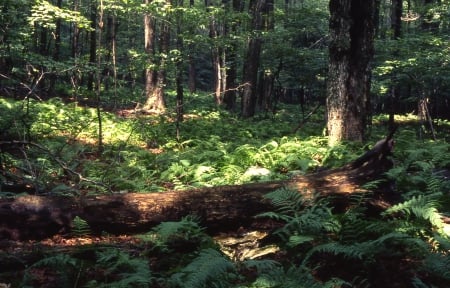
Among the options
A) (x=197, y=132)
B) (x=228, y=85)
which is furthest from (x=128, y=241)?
(x=228, y=85)

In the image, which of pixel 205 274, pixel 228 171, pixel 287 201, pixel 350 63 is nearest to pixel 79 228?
pixel 205 274

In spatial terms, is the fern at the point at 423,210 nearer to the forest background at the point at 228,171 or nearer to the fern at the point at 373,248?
the forest background at the point at 228,171

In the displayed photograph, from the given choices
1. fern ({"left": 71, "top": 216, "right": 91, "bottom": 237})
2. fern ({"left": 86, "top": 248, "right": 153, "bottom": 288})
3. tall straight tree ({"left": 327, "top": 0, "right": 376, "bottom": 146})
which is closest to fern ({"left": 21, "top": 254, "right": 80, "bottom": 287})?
fern ({"left": 86, "top": 248, "right": 153, "bottom": 288})

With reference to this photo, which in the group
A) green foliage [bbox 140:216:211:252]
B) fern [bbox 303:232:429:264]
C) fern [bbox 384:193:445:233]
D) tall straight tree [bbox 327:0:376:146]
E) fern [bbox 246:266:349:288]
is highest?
tall straight tree [bbox 327:0:376:146]

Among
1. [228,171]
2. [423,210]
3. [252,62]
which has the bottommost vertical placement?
[228,171]

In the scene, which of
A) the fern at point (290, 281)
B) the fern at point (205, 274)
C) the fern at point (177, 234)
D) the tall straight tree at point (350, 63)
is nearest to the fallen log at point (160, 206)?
the fern at point (177, 234)

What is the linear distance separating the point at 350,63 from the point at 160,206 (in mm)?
5824

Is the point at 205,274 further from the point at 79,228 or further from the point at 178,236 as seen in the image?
the point at 79,228

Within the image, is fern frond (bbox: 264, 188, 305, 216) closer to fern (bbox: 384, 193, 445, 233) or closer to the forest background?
the forest background

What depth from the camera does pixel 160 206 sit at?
5246 millimetres

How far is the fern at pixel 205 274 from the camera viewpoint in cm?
330

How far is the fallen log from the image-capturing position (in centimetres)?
497

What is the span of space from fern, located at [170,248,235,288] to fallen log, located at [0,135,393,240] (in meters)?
1.37

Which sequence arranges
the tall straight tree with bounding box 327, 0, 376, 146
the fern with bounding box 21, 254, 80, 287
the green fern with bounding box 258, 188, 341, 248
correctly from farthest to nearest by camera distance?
the tall straight tree with bounding box 327, 0, 376, 146 < the green fern with bounding box 258, 188, 341, 248 < the fern with bounding box 21, 254, 80, 287
